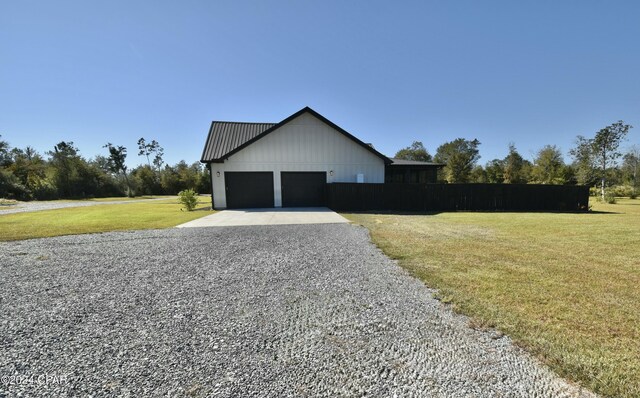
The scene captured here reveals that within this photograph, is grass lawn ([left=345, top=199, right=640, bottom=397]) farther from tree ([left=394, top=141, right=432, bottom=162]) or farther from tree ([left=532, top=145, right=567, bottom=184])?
tree ([left=394, top=141, right=432, bottom=162])

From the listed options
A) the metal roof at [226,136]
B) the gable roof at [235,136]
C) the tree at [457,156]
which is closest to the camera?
the gable roof at [235,136]

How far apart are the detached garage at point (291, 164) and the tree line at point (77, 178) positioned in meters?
19.5

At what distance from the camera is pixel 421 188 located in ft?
47.2

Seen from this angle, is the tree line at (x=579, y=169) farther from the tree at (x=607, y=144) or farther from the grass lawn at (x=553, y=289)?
the grass lawn at (x=553, y=289)

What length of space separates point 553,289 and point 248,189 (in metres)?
14.2

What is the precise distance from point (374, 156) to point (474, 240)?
34.8ft

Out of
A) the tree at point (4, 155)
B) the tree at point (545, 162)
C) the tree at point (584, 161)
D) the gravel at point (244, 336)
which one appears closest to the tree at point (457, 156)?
the tree at point (545, 162)

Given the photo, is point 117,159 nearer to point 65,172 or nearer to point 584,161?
point 65,172

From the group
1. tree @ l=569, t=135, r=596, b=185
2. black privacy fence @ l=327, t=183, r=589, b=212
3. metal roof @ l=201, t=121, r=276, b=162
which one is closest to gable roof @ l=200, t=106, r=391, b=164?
metal roof @ l=201, t=121, r=276, b=162

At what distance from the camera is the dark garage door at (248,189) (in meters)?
15.2

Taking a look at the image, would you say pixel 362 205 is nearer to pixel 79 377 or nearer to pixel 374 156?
pixel 374 156

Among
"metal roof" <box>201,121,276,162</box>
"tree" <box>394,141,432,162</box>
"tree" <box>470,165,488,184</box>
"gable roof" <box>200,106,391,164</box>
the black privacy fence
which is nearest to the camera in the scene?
the black privacy fence

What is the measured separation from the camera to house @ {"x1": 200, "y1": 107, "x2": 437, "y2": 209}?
599 inches

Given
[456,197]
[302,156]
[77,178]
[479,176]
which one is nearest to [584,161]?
[479,176]
